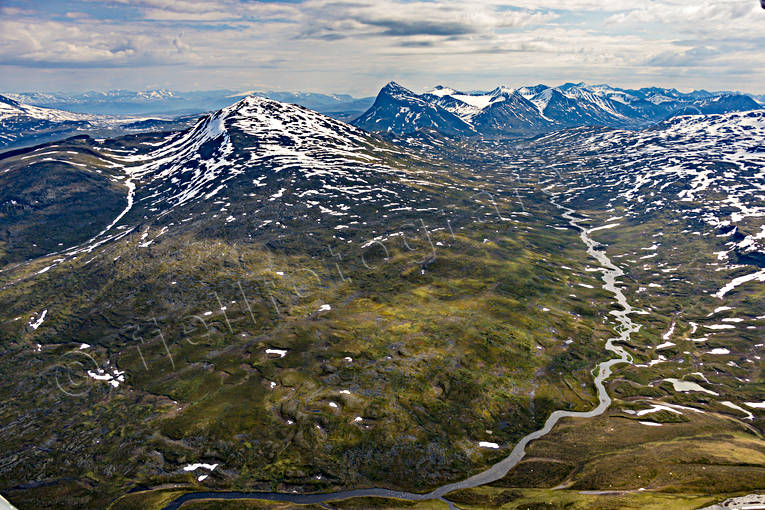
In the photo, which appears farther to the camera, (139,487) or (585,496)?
(139,487)

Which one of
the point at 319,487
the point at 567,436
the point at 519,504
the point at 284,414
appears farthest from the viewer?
the point at 284,414

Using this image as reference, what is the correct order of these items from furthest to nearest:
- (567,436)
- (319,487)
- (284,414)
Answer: (284,414) → (567,436) → (319,487)

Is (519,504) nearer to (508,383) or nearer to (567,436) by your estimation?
(567,436)

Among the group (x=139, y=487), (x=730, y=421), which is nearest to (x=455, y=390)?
(x=730, y=421)

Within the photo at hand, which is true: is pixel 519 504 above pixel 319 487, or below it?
above

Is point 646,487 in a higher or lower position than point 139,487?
higher

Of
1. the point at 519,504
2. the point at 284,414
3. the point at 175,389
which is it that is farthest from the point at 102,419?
the point at 519,504

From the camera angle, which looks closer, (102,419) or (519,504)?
(519,504)

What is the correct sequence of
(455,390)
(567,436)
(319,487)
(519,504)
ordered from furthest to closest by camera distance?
(455,390) → (567,436) → (319,487) → (519,504)

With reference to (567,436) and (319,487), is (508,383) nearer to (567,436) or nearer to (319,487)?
(567,436)
